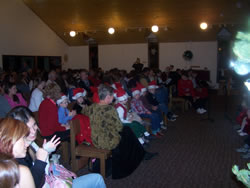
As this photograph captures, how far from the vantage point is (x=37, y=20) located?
44.9 ft

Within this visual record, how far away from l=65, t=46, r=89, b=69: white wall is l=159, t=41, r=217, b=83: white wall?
4.67 metres

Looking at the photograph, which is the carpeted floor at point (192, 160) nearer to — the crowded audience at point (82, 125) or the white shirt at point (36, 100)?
the crowded audience at point (82, 125)

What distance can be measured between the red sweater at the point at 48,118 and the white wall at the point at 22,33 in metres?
8.91

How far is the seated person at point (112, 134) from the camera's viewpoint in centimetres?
367

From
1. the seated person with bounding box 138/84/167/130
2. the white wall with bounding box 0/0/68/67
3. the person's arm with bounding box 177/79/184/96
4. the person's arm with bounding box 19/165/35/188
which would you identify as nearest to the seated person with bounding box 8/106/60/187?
the person's arm with bounding box 19/165/35/188

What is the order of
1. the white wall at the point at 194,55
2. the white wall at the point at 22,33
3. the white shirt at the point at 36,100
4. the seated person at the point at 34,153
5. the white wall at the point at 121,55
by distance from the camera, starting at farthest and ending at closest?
1. the white wall at the point at 121,55
2. the white wall at the point at 194,55
3. the white wall at the point at 22,33
4. the white shirt at the point at 36,100
5. the seated person at the point at 34,153

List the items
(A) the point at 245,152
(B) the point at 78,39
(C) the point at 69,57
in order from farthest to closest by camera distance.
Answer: (C) the point at 69,57 → (B) the point at 78,39 → (A) the point at 245,152

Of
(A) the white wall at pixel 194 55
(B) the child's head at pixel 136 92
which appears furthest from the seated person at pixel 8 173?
(A) the white wall at pixel 194 55

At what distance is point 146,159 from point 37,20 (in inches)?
450

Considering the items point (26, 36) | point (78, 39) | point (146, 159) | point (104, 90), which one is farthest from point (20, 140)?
point (78, 39)

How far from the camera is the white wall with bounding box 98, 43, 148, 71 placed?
15.1m

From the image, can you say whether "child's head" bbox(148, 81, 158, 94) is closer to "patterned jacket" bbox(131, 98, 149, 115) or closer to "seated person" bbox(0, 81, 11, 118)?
"patterned jacket" bbox(131, 98, 149, 115)

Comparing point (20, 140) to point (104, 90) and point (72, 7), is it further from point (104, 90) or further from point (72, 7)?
point (72, 7)

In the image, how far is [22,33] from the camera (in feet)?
Result: 42.1
